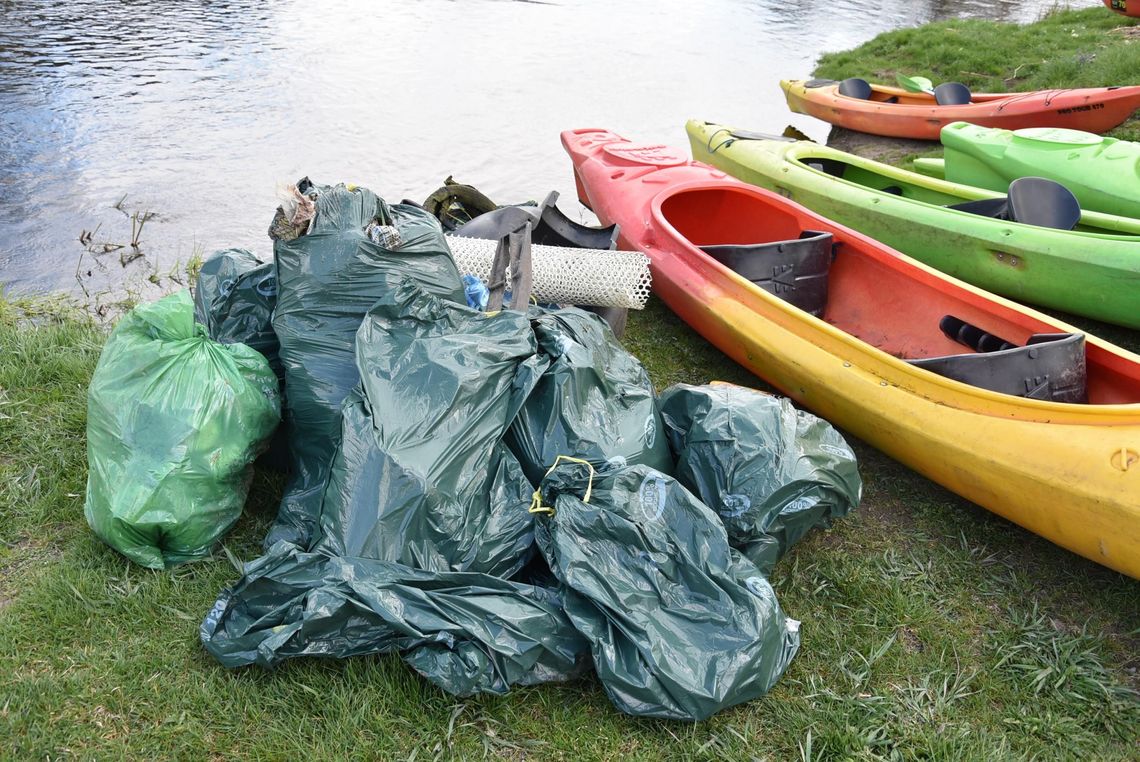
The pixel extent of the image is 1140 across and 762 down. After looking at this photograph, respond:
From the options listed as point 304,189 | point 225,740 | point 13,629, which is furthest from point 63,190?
point 225,740

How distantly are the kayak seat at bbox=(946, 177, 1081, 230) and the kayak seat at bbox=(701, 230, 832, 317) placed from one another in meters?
1.26

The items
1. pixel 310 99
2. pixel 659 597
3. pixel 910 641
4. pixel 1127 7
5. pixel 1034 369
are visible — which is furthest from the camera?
pixel 1127 7

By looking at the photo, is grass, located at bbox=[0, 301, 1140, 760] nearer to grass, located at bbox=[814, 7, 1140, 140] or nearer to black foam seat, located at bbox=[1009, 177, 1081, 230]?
black foam seat, located at bbox=[1009, 177, 1081, 230]

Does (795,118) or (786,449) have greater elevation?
(786,449)

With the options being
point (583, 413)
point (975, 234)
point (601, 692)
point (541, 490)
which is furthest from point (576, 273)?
point (975, 234)

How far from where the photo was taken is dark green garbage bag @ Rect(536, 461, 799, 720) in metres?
2.33

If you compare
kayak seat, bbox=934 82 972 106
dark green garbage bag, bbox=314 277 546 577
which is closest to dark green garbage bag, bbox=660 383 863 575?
dark green garbage bag, bbox=314 277 546 577

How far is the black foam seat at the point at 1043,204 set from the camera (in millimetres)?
4750

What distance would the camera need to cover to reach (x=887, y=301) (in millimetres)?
4285

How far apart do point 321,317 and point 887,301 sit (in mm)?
2751

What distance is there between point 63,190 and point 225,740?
240 inches

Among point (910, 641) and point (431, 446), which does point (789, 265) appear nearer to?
point (910, 641)

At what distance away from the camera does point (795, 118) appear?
9.57 m

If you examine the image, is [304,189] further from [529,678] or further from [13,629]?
[529,678]
